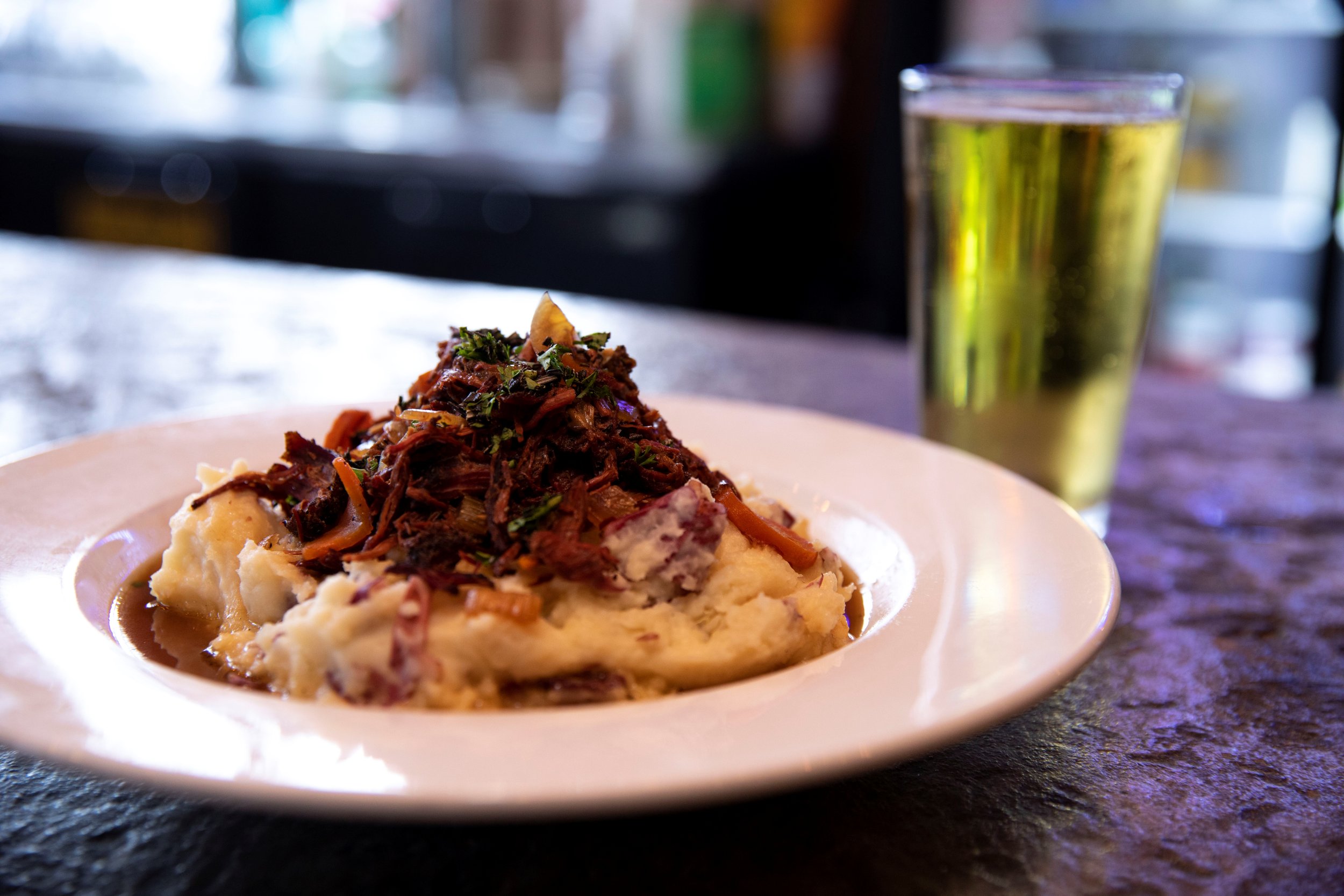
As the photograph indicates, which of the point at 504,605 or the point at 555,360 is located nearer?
the point at 504,605

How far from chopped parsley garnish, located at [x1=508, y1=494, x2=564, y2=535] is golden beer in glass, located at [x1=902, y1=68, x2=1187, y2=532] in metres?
1.17

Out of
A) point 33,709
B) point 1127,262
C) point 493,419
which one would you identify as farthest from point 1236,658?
point 33,709

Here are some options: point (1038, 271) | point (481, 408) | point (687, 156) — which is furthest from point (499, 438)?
point (687, 156)

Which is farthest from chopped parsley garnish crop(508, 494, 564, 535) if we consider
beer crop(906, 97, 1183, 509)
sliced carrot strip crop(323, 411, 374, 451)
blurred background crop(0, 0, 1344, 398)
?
blurred background crop(0, 0, 1344, 398)

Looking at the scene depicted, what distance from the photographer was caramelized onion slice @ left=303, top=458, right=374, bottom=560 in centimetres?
175

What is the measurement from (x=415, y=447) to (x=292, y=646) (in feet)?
1.28

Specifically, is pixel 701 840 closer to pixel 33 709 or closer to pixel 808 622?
pixel 808 622

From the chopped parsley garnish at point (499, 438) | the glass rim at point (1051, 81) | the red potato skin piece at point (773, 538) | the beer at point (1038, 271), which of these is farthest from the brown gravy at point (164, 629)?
the glass rim at point (1051, 81)

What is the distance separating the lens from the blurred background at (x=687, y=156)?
703 centimetres

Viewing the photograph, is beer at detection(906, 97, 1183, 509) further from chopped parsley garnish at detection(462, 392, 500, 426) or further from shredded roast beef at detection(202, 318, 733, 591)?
chopped parsley garnish at detection(462, 392, 500, 426)

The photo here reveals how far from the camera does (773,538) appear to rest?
181 centimetres

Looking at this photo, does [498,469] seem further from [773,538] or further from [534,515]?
[773,538]

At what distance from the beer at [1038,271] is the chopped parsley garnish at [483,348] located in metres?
1.02

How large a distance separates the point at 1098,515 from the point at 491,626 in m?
1.60
